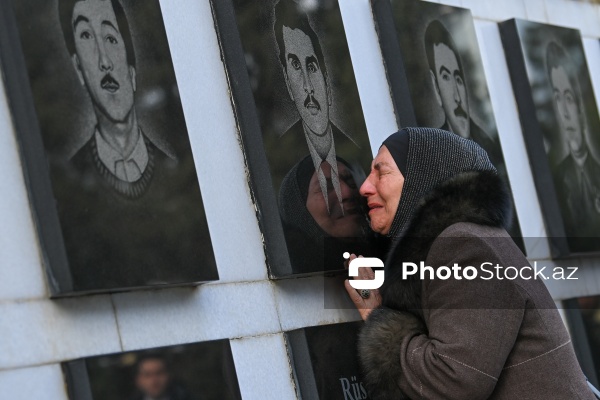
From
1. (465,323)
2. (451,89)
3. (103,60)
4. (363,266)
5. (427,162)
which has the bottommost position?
(465,323)

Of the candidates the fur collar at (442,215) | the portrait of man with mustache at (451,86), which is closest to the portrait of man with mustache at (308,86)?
the fur collar at (442,215)

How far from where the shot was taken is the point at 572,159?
299 inches

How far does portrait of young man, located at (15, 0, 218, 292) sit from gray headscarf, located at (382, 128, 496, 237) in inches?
32.4

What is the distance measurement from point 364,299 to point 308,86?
101cm

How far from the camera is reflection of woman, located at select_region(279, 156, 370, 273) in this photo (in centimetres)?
510

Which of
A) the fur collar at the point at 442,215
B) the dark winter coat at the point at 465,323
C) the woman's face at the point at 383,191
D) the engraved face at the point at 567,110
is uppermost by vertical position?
the engraved face at the point at 567,110

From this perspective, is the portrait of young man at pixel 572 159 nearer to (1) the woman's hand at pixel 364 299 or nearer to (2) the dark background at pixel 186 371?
(1) the woman's hand at pixel 364 299

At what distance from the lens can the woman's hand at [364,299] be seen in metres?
5.18

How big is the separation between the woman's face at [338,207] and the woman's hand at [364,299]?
15 cm

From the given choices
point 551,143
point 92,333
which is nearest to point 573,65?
point 551,143

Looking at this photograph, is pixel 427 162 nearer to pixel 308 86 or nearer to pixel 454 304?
pixel 454 304

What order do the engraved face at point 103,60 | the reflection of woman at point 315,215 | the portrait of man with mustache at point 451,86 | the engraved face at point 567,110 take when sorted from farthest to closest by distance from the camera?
the engraved face at point 567,110 < the portrait of man with mustache at point 451,86 < the reflection of woman at point 315,215 < the engraved face at point 103,60

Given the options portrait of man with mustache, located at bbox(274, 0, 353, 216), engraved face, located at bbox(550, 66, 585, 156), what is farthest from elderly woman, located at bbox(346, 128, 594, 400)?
engraved face, located at bbox(550, 66, 585, 156)

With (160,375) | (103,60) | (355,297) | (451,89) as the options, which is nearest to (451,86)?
(451,89)
